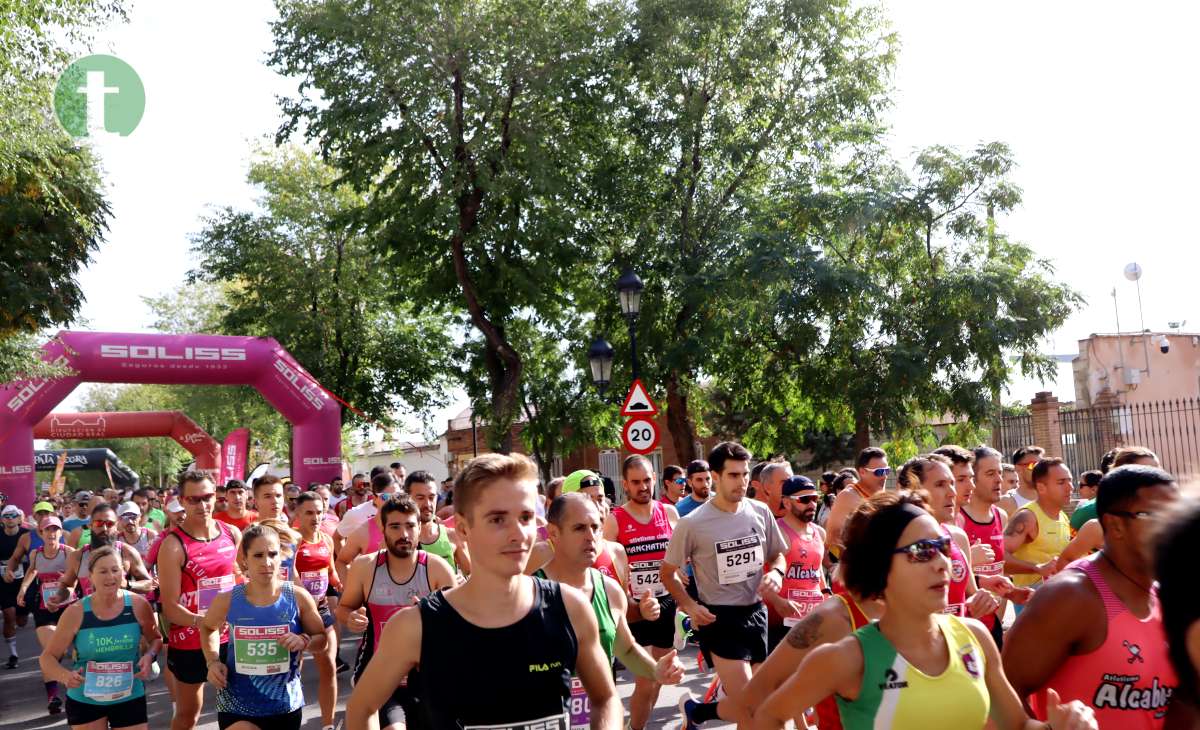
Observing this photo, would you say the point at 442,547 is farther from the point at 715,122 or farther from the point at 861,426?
the point at 715,122

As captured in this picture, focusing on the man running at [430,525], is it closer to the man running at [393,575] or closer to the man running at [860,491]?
the man running at [393,575]

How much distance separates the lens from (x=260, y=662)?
6820 millimetres

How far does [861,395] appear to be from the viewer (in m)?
22.7

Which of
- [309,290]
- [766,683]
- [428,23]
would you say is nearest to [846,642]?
[766,683]

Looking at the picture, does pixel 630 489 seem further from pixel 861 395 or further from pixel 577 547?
pixel 861 395

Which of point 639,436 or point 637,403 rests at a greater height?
point 637,403

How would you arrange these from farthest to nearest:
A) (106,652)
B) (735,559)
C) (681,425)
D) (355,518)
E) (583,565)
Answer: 1. (681,425)
2. (355,518)
3. (735,559)
4. (106,652)
5. (583,565)

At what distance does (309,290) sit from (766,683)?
112 feet

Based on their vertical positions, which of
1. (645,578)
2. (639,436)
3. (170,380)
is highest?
(170,380)

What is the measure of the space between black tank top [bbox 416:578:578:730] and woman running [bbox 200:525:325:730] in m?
3.75

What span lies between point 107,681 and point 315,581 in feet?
8.51

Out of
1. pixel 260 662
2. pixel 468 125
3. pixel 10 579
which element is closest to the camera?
pixel 260 662

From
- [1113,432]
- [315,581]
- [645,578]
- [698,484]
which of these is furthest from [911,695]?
Result: [1113,432]

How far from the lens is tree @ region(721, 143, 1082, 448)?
2189 cm
